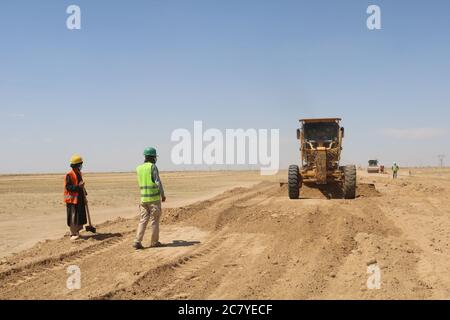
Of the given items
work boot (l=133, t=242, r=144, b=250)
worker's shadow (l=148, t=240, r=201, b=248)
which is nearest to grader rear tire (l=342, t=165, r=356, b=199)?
worker's shadow (l=148, t=240, r=201, b=248)

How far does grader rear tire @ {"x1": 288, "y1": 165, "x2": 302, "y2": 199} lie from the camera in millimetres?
17281

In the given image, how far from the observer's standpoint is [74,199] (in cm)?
932

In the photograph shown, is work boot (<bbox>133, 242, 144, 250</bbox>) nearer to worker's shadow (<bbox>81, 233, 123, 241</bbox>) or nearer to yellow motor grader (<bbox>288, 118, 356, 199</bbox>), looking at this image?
worker's shadow (<bbox>81, 233, 123, 241</bbox>)

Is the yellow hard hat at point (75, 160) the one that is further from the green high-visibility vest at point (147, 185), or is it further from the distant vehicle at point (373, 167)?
the distant vehicle at point (373, 167)

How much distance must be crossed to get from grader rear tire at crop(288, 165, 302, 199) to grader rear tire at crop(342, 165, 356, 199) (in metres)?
1.82

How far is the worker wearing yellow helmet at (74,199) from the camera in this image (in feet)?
30.5

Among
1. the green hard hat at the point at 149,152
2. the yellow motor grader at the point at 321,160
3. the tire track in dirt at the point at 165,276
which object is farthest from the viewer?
the yellow motor grader at the point at 321,160

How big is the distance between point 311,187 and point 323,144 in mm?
2086

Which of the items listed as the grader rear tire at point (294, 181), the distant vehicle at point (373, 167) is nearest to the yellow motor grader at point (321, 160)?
the grader rear tire at point (294, 181)
